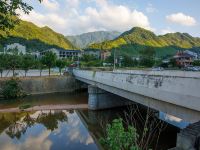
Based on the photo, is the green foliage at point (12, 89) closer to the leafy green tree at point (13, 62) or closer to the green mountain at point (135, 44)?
the leafy green tree at point (13, 62)

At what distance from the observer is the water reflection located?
16.2 metres

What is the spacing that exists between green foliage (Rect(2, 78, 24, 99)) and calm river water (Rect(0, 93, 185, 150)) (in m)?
6.56

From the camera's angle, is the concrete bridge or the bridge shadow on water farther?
the bridge shadow on water

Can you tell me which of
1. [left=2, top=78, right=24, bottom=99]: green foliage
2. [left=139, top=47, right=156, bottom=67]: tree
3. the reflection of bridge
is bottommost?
[left=2, top=78, right=24, bottom=99]: green foliage

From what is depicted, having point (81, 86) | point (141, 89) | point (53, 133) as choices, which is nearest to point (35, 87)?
point (81, 86)

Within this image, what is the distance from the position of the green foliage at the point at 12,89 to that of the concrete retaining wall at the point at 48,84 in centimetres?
186

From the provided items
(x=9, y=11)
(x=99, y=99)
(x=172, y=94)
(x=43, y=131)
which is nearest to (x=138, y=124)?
(x=99, y=99)

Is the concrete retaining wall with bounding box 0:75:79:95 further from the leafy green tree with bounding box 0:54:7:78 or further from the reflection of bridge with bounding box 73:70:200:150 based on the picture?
the reflection of bridge with bounding box 73:70:200:150

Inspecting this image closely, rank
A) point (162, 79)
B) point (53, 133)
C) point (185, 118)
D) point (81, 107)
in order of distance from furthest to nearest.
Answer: point (81, 107) → point (53, 133) → point (162, 79) → point (185, 118)

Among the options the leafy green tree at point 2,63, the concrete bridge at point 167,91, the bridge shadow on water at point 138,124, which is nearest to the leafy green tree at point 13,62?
the leafy green tree at point 2,63

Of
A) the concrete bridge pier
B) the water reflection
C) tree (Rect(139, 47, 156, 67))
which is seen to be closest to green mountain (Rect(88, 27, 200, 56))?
tree (Rect(139, 47, 156, 67))

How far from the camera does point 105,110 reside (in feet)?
88.2

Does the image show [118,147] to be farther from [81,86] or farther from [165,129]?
[81,86]

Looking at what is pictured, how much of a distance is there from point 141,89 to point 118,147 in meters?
8.48
